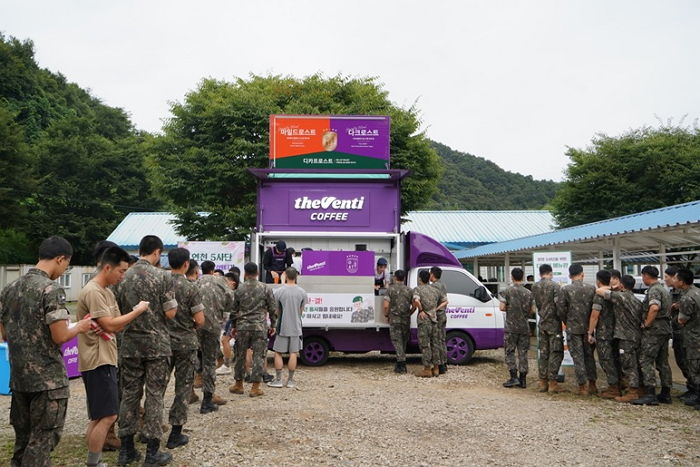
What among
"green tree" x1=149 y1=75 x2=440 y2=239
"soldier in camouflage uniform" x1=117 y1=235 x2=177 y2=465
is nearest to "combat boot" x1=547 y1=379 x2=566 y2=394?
"soldier in camouflage uniform" x1=117 y1=235 x2=177 y2=465

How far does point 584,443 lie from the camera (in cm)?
504

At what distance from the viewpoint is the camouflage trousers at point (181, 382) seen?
465 centimetres

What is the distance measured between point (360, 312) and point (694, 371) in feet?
15.4

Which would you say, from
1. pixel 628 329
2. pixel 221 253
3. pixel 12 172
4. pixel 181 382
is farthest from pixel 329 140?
pixel 12 172

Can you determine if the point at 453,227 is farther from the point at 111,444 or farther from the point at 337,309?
the point at 111,444

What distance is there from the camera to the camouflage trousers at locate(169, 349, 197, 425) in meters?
4.65

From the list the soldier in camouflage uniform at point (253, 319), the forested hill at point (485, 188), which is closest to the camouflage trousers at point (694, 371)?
the soldier in camouflage uniform at point (253, 319)

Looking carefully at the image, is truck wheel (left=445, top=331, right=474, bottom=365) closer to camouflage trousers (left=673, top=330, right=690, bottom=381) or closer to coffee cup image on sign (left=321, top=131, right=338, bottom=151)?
camouflage trousers (left=673, top=330, right=690, bottom=381)

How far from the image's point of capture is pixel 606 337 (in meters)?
7.20

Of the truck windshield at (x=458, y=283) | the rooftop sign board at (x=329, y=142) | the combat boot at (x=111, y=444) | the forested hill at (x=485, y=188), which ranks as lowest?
the combat boot at (x=111, y=444)

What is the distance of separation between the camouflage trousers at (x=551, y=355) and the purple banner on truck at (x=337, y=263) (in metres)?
2.87

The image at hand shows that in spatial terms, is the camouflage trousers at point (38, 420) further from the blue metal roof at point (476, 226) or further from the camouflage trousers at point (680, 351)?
the blue metal roof at point (476, 226)

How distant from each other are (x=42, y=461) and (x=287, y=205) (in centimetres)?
649

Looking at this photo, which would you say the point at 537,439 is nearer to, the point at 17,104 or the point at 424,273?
the point at 424,273
